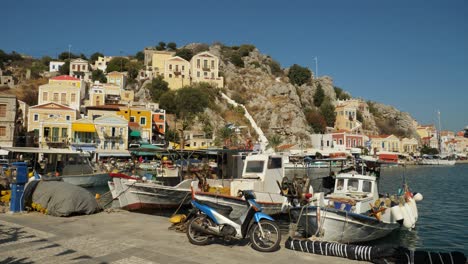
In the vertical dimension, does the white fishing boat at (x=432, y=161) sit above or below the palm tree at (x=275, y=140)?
below

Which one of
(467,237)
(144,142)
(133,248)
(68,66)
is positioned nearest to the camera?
(133,248)

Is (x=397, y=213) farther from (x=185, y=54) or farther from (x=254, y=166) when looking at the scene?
(x=185, y=54)

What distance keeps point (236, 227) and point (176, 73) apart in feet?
255

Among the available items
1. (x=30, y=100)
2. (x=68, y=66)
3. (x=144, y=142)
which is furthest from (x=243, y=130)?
(x=68, y=66)

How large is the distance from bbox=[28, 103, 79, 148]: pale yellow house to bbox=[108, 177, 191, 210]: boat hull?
3580 cm

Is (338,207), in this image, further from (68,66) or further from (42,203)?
(68,66)

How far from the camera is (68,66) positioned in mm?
92938

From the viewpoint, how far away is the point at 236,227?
9102 millimetres

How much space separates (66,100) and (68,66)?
116ft

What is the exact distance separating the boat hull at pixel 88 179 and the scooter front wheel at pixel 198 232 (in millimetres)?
25933

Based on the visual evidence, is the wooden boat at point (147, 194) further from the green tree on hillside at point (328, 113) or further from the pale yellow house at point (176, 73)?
the green tree on hillside at point (328, 113)

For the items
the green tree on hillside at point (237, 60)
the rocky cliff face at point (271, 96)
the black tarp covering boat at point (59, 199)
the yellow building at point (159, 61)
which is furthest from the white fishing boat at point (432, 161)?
the black tarp covering boat at point (59, 199)

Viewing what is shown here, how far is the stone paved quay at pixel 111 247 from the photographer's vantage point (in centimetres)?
787

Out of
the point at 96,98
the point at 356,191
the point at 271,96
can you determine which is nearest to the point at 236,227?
the point at 356,191
